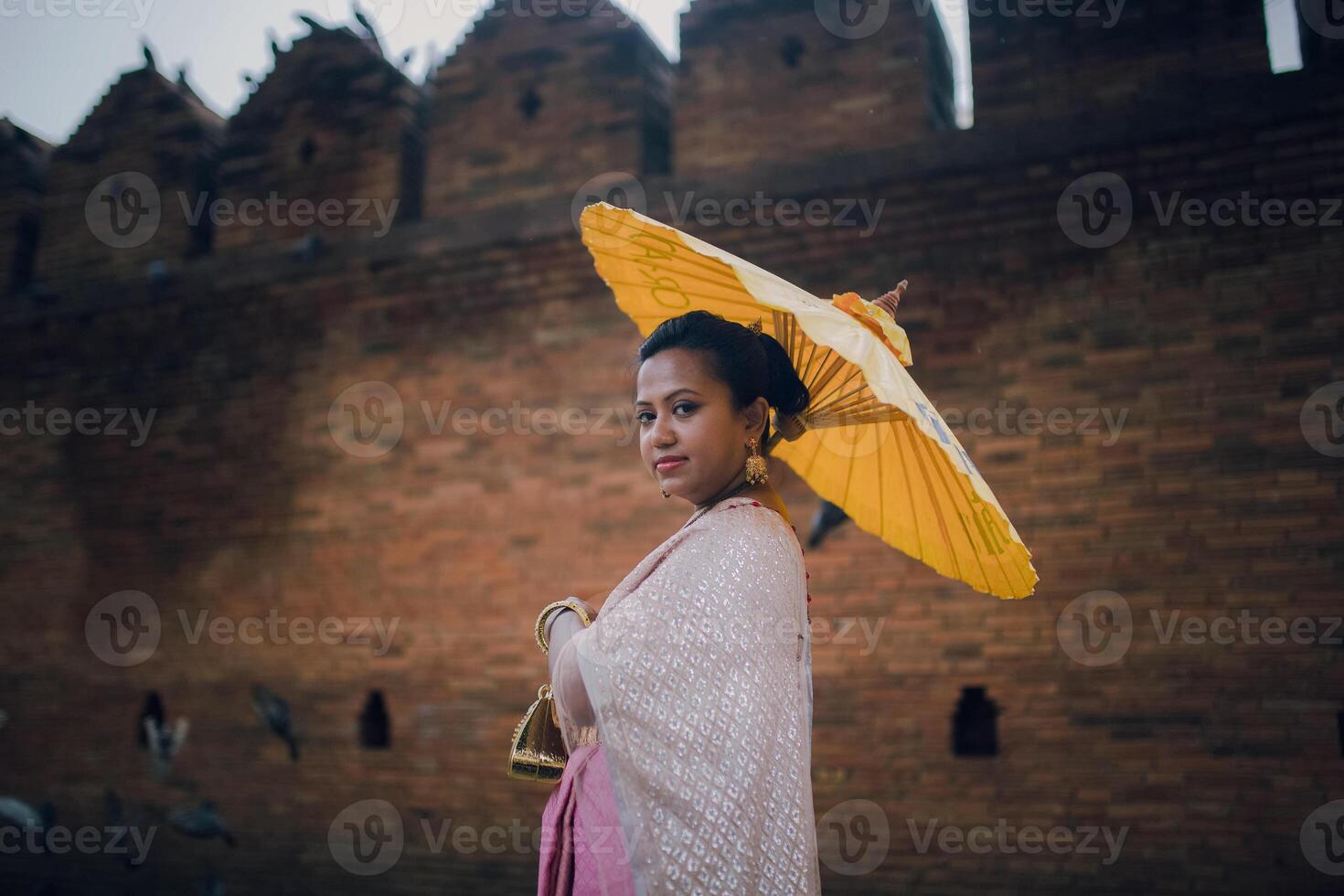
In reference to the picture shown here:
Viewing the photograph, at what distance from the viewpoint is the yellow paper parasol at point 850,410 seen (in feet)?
5.90

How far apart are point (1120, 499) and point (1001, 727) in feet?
3.73

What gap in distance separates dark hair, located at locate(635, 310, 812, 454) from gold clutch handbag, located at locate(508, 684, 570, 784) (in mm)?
726

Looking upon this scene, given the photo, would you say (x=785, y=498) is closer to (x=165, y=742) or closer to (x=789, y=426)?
(x=789, y=426)

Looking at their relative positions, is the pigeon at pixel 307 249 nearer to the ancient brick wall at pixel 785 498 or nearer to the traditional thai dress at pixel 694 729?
the ancient brick wall at pixel 785 498

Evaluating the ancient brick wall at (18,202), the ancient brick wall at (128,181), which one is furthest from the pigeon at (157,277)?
the ancient brick wall at (18,202)

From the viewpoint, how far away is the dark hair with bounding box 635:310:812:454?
1.99m

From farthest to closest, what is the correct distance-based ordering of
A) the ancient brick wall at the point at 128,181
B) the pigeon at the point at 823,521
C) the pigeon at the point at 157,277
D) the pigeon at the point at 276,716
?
1. the ancient brick wall at the point at 128,181
2. the pigeon at the point at 157,277
3. the pigeon at the point at 276,716
4. the pigeon at the point at 823,521

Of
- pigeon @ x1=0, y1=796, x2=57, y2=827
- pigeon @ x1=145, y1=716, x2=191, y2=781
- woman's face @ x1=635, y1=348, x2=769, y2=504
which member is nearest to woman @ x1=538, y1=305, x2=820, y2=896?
woman's face @ x1=635, y1=348, x2=769, y2=504

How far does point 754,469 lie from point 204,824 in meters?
4.90

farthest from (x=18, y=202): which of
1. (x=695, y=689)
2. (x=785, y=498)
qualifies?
(x=695, y=689)

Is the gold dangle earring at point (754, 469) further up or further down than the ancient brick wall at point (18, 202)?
further down

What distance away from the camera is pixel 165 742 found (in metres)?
5.63

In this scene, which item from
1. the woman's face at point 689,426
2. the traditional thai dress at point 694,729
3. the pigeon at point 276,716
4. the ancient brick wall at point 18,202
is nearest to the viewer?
the traditional thai dress at point 694,729

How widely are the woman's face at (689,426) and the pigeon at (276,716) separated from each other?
4298 mm
